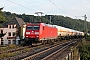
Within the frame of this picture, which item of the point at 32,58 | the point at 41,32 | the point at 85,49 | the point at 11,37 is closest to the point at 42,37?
the point at 41,32

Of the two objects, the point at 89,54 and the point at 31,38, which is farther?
the point at 31,38

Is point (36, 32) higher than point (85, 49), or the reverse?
point (36, 32)

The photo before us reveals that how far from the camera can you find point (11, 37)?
69.2 m

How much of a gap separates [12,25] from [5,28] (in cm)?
270

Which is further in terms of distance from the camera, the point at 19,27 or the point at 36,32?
the point at 19,27

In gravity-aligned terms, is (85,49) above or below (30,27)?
below

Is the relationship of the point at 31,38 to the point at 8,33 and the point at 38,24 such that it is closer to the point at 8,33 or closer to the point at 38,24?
the point at 38,24

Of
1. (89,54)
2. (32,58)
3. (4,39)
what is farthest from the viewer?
(4,39)

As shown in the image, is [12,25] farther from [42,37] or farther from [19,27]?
[42,37]

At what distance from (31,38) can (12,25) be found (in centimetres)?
4524

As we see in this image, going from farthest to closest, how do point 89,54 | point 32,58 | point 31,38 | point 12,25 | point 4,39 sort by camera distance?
point 12,25, point 4,39, point 31,38, point 89,54, point 32,58

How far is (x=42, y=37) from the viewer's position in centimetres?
3081

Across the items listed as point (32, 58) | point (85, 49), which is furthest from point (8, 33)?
point (32, 58)

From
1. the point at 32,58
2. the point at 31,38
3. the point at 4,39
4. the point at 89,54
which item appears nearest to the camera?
the point at 32,58
